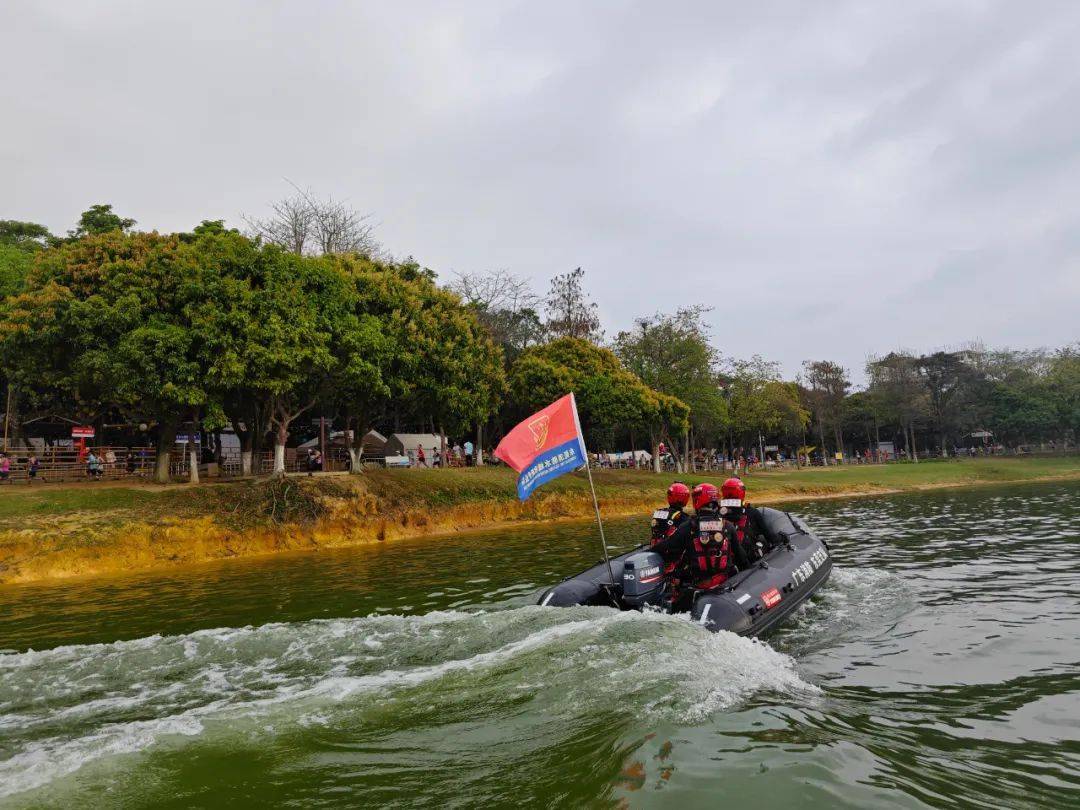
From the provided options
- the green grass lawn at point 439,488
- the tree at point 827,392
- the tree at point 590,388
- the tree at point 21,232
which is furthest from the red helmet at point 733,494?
the tree at point 827,392

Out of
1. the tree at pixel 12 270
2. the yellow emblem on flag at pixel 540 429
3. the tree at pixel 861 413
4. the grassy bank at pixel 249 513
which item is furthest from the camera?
the tree at pixel 861 413

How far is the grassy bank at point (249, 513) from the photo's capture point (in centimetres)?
1998

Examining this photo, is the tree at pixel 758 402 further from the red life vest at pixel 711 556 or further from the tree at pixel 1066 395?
the red life vest at pixel 711 556

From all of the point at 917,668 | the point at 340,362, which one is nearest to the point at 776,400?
the point at 340,362

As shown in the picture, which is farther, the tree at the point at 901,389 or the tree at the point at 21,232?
the tree at the point at 901,389

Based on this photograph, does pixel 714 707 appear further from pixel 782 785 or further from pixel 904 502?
pixel 904 502

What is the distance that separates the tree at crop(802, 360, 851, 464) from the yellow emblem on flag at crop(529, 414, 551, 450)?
68.5 meters

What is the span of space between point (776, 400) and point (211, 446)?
46.1 m

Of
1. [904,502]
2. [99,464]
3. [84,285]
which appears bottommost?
[904,502]

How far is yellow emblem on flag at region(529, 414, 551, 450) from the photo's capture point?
10398 millimetres

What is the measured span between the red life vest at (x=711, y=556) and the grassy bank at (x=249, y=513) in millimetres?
18121

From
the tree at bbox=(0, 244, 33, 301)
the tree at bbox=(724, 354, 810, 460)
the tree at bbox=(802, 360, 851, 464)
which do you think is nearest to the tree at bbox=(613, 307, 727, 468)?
the tree at bbox=(724, 354, 810, 460)

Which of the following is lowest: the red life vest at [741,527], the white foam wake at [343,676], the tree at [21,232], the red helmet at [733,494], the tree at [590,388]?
the white foam wake at [343,676]

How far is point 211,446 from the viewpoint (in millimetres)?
45625
